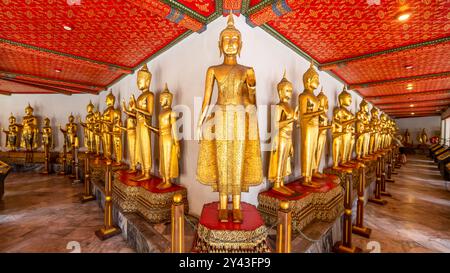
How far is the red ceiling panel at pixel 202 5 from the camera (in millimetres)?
2270

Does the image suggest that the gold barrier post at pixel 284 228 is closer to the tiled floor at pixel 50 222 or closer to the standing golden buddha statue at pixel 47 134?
the tiled floor at pixel 50 222

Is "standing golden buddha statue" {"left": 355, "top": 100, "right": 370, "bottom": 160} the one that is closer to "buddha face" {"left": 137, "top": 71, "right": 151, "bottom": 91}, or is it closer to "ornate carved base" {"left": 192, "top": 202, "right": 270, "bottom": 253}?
"ornate carved base" {"left": 192, "top": 202, "right": 270, "bottom": 253}

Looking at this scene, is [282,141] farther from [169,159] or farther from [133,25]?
[133,25]

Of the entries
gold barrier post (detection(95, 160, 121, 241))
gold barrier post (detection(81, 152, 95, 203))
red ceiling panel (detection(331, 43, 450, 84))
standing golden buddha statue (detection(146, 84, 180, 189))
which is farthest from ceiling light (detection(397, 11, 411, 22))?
gold barrier post (detection(81, 152, 95, 203))

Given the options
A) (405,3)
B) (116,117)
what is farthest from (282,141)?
(116,117)

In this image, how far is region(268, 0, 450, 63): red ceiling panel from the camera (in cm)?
234

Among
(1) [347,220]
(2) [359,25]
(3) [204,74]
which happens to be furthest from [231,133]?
(2) [359,25]

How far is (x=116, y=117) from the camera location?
456cm

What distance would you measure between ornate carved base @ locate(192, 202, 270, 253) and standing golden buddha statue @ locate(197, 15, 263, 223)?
0.11m

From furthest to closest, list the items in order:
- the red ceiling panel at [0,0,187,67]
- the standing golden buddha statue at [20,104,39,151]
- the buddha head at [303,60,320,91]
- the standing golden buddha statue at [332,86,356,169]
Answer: the standing golden buddha statue at [20,104,39,151], the standing golden buddha statue at [332,86,356,169], the buddha head at [303,60,320,91], the red ceiling panel at [0,0,187,67]

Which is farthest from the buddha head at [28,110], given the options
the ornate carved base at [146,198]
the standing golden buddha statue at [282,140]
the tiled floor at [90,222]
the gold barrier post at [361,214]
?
the gold barrier post at [361,214]

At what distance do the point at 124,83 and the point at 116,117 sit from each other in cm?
126

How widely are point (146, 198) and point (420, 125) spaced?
25861 millimetres
